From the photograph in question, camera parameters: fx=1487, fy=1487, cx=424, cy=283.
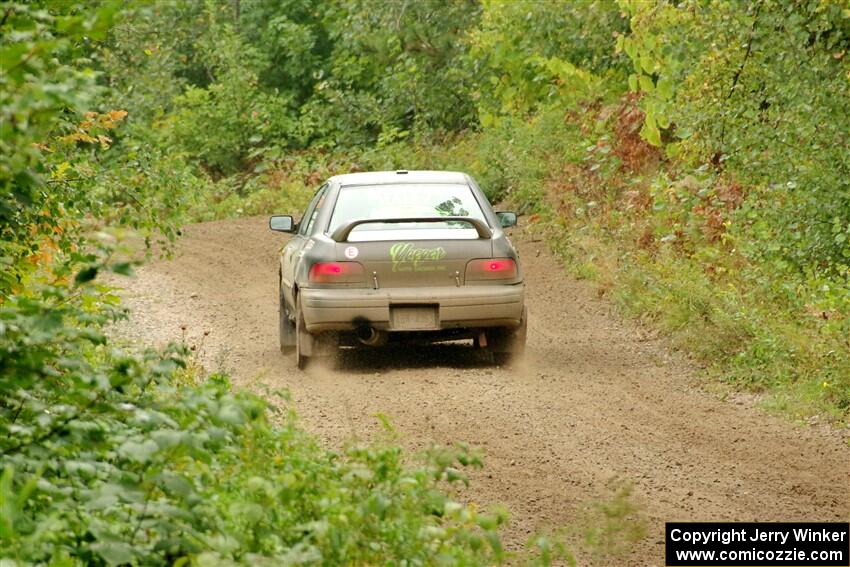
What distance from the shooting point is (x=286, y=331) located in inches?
546

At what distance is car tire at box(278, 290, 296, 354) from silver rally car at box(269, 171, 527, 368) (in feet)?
3.23

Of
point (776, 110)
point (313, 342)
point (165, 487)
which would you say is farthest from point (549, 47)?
point (165, 487)

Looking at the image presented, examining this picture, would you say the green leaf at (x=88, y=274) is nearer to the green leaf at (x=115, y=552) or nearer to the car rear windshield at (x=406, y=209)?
the green leaf at (x=115, y=552)

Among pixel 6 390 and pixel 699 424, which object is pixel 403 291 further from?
pixel 6 390

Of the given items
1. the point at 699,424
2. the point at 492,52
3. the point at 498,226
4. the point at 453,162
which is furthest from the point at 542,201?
the point at 699,424

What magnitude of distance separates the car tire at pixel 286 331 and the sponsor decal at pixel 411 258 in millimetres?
1951

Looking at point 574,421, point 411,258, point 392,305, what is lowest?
point 574,421

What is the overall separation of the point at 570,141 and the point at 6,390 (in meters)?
19.7

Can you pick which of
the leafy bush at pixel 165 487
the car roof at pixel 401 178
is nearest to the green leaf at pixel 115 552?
the leafy bush at pixel 165 487

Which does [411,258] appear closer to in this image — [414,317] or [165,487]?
[414,317]

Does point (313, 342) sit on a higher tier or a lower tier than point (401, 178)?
lower

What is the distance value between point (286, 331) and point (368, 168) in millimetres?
19140

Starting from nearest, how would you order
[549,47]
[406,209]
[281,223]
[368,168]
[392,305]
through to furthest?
[392,305]
[406,209]
[281,223]
[549,47]
[368,168]

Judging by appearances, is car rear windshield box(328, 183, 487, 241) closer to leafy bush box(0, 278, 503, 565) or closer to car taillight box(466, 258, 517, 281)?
car taillight box(466, 258, 517, 281)
